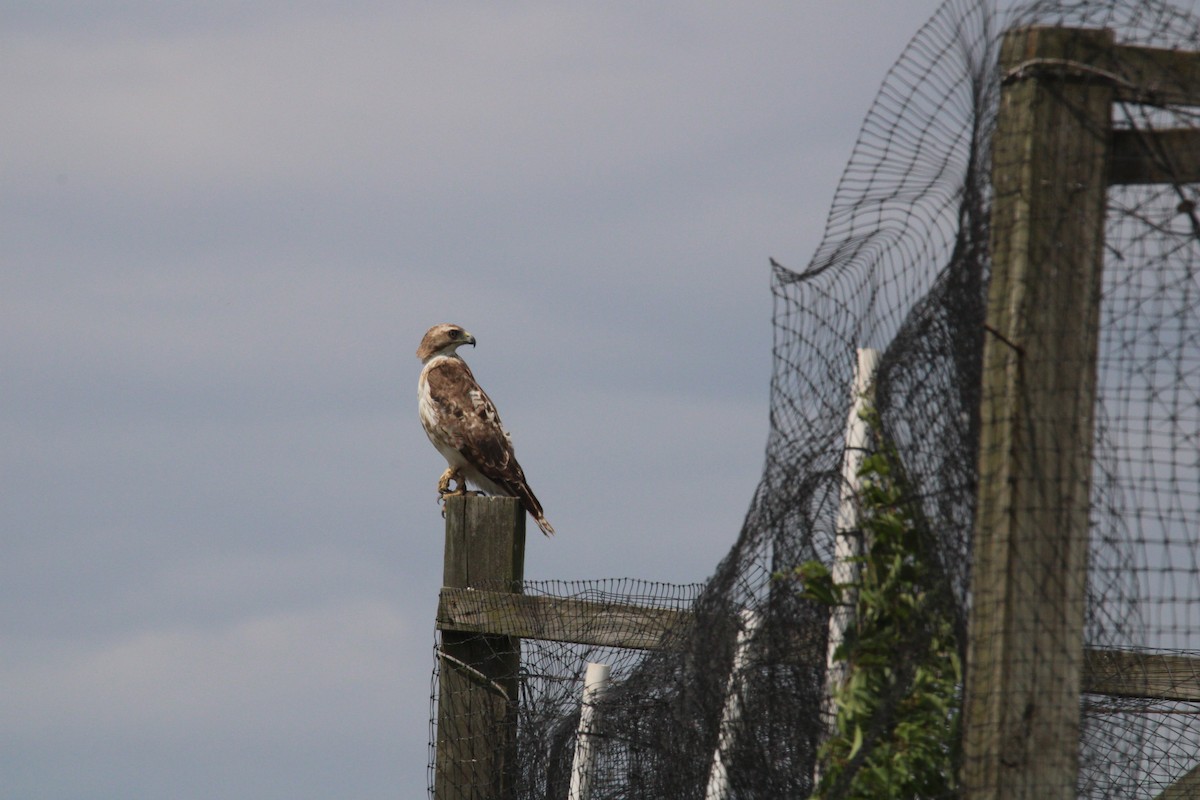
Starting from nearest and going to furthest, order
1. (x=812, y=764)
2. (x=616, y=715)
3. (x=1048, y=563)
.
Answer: (x=1048, y=563) → (x=812, y=764) → (x=616, y=715)

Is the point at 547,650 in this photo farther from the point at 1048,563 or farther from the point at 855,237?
the point at 1048,563

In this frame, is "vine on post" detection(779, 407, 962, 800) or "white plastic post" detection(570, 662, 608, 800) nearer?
"vine on post" detection(779, 407, 962, 800)

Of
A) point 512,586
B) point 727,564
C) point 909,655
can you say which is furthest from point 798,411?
point 512,586

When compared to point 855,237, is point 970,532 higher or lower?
lower

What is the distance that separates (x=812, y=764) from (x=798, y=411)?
0.89 meters

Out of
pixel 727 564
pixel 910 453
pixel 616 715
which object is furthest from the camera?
pixel 616 715

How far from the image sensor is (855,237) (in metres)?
3.72

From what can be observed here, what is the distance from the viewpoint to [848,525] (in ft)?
11.8

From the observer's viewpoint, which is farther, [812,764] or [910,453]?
[812,764]

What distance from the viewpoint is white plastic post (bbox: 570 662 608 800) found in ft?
16.6

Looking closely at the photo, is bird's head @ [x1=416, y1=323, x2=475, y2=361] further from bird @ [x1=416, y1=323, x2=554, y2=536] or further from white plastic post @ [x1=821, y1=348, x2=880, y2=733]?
white plastic post @ [x1=821, y1=348, x2=880, y2=733]

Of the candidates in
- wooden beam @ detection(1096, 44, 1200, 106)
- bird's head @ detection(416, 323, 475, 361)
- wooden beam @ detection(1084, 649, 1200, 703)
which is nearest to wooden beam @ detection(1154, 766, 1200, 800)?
wooden beam @ detection(1084, 649, 1200, 703)

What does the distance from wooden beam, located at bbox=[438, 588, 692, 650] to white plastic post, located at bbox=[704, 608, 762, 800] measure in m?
1.37

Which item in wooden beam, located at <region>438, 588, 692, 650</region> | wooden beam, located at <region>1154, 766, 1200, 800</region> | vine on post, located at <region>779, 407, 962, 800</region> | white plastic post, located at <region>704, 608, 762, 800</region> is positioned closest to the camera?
vine on post, located at <region>779, 407, 962, 800</region>
